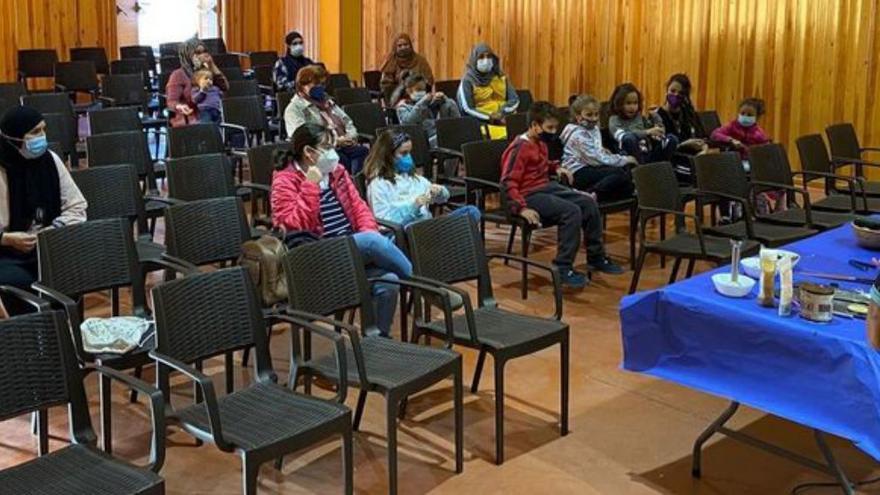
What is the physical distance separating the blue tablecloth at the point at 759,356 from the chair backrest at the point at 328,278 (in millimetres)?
1049

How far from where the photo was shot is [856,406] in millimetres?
3410

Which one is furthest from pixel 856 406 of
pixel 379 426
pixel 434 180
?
pixel 434 180

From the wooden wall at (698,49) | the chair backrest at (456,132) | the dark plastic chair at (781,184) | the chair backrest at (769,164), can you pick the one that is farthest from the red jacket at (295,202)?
the wooden wall at (698,49)

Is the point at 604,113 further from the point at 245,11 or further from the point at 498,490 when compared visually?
the point at 245,11

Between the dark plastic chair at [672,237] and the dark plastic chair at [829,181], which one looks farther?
the dark plastic chair at [829,181]

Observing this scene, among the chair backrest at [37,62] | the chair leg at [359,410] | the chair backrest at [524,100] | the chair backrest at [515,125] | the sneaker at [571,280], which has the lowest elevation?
the chair leg at [359,410]

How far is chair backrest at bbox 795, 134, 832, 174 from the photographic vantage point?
7500 millimetres

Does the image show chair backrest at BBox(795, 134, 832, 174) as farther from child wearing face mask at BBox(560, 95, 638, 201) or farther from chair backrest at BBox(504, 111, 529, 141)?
chair backrest at BBox(504, 111, 529, 141)

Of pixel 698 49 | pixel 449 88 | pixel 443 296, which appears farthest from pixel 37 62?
pixel 443 296

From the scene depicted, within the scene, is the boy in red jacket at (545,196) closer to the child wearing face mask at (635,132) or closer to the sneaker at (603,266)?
the sneaker at (603,266)

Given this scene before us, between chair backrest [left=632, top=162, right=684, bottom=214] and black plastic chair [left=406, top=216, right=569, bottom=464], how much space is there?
1.70 metres

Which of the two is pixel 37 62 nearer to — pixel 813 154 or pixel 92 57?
pixel 92 57

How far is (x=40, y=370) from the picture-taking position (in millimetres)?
3277

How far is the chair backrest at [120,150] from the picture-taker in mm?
6426
